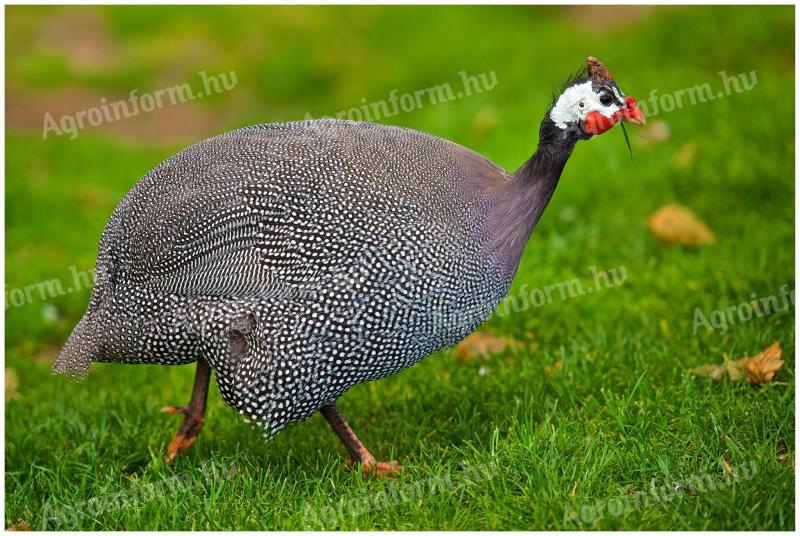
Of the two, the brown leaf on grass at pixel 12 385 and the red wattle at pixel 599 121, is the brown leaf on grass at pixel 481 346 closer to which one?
the red wattle at pixel 599 121

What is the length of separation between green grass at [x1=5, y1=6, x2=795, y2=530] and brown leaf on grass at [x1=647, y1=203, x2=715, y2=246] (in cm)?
7

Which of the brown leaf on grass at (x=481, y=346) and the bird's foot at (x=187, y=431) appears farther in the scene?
the brown leaf on grass at (x=481, y=346)

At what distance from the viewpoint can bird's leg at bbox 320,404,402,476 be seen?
325cm

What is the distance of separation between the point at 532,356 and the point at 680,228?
1410mm

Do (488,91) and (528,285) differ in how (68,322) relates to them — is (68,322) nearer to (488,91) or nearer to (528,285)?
(528,285)

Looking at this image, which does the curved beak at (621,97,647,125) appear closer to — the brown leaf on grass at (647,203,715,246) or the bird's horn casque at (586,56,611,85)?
the bird's horn casque at (586,56,611,85)

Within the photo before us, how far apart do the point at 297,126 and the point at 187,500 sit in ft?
4.34

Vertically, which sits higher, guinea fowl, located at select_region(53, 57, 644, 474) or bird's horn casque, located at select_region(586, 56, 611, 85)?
bird's horn casque, located at select_region(586, 56, 611, 85)

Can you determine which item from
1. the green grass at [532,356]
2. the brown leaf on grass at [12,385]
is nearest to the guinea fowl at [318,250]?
the green grass at [532,356]

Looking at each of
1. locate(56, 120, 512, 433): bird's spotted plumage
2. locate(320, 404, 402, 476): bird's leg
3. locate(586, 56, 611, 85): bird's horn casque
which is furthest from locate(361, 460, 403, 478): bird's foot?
locate(586, 56, 611, 85): bird's horn casque

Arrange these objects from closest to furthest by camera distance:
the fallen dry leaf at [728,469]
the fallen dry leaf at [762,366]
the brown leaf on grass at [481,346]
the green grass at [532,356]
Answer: the fallen dry leaf at [728,469]
the green grass at [532,356]
the fallen dry leaf at [762,366]
the brown leaf on grass at [481,346]

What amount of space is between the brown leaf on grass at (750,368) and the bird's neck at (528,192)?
970 mm

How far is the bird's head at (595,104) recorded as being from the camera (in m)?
3.07

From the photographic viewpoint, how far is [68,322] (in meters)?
5.10
